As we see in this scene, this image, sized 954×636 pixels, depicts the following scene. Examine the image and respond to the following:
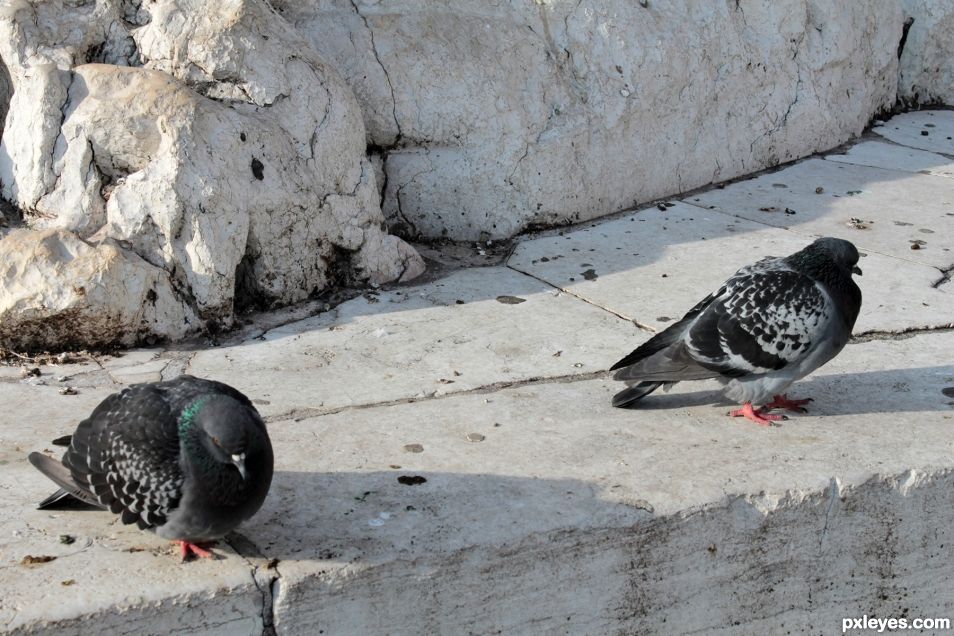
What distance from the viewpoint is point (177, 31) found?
4.88 m

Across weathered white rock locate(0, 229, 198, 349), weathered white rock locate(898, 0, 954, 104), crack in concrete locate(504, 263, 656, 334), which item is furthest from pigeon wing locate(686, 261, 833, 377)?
weathered white rock locate(898, 0, 954, 104)

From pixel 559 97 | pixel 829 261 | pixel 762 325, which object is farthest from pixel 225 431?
pixel 559 97

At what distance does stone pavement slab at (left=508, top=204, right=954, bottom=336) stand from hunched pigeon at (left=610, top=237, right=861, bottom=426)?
2.55ft

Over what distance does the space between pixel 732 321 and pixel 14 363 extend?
2.82 meters

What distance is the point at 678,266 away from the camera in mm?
5422

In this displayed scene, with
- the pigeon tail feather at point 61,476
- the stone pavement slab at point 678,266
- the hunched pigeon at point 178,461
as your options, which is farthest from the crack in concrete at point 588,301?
the pigeon tail feather at point 61,476

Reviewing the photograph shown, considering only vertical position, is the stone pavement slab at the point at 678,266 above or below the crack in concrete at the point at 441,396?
above

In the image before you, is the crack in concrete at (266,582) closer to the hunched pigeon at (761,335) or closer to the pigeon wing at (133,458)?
the pigeon wing at (133,458)

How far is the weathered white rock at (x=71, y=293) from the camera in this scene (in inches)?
170

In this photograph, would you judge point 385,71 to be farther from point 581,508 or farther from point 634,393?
point 581,508

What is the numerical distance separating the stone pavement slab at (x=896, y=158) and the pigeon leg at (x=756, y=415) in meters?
3.62

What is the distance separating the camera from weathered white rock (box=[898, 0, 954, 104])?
8180mm

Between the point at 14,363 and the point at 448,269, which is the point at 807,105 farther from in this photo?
the point at 14,363

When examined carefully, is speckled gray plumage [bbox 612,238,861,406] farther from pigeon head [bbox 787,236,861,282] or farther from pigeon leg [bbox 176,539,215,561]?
pigeon leg [bbox 176,539,215,561]
